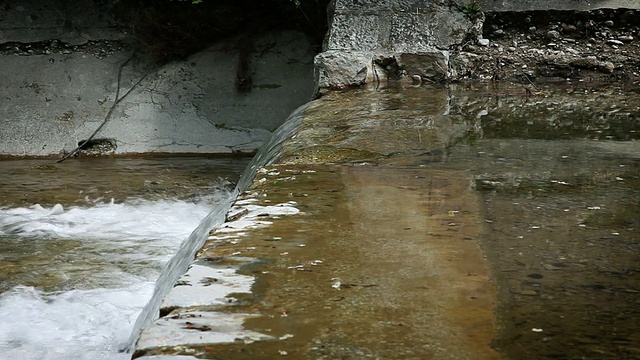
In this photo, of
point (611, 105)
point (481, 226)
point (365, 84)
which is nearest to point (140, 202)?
point (365, 84)

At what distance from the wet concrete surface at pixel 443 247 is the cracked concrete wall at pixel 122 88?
274 cm

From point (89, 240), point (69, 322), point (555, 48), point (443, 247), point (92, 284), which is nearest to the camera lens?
point (443, 247)

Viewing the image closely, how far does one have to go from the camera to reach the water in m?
2.70

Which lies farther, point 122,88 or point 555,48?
point 122,88

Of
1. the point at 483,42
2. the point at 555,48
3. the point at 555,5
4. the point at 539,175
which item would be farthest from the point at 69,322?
the point at 555,5

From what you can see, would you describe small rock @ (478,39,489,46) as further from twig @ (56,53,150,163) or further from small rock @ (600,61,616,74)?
twig @ (56,53,150,163)

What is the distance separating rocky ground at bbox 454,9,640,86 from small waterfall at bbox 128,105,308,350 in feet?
4.06

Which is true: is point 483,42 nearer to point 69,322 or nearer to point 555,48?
point 555,48

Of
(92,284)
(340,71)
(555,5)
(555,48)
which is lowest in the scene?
(92,284)

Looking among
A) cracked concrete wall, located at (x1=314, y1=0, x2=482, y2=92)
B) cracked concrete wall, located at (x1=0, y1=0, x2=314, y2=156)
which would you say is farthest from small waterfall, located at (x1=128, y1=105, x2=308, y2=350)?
cracked concrete wall, located at (x1=0, y1=0, x2=314, y2=156)

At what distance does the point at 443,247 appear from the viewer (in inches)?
71.0

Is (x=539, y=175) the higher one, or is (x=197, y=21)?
(x=197, y=21)

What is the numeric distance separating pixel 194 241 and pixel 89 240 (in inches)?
52.7

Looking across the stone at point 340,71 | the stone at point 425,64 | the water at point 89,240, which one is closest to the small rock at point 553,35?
the stone at point 425,64
